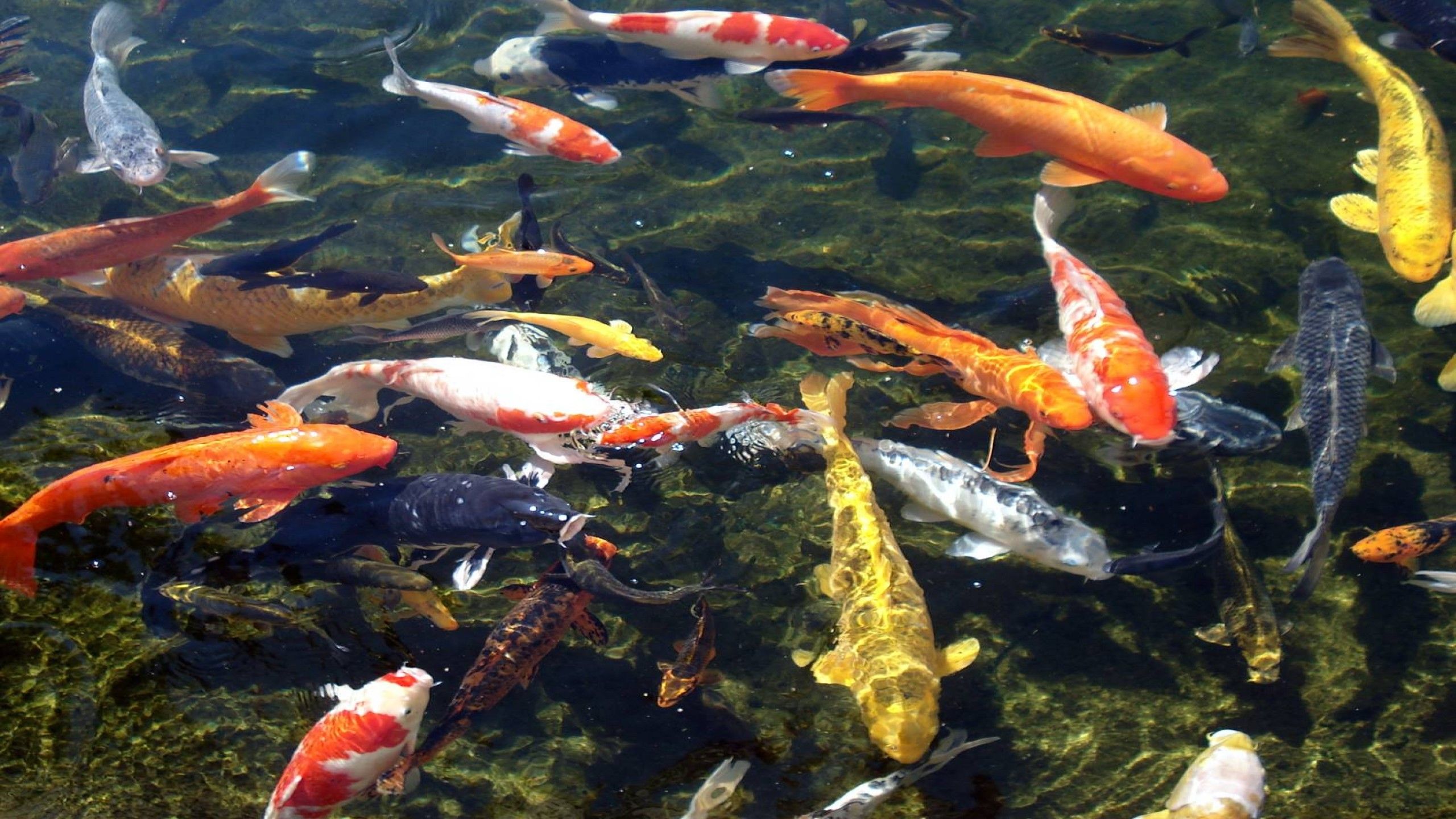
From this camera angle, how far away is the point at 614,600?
440cm

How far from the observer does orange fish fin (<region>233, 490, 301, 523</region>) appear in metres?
4.14

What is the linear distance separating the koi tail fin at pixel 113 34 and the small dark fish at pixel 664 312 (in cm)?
452

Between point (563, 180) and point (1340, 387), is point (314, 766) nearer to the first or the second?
point (563, 180)

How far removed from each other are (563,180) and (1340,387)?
517 centimetres

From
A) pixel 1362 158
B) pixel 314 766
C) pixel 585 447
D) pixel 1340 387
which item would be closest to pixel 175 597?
pixel 314 766

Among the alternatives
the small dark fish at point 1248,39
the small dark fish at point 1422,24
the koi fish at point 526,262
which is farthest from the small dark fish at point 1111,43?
the koi fish at point 526,262

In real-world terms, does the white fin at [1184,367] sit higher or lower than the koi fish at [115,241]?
lower

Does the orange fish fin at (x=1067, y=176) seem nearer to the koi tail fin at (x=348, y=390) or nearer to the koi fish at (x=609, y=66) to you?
the koi fish at (x=609, y=66)

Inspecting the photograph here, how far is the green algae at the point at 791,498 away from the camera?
3941 mm

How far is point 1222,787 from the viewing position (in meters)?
3.56

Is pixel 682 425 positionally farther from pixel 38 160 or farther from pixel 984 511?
pixel 38 160

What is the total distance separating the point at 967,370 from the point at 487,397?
2.58 m

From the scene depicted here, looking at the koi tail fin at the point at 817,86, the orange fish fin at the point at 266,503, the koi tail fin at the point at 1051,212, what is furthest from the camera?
the koi tail fin at the point at 817,86

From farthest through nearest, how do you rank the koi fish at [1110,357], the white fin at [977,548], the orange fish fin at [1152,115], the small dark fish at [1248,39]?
the small dark fish at [1248,39] → the orange fish fin at [1152,115] → the white fin at [977,548] → the koi fish at [1110,357]
